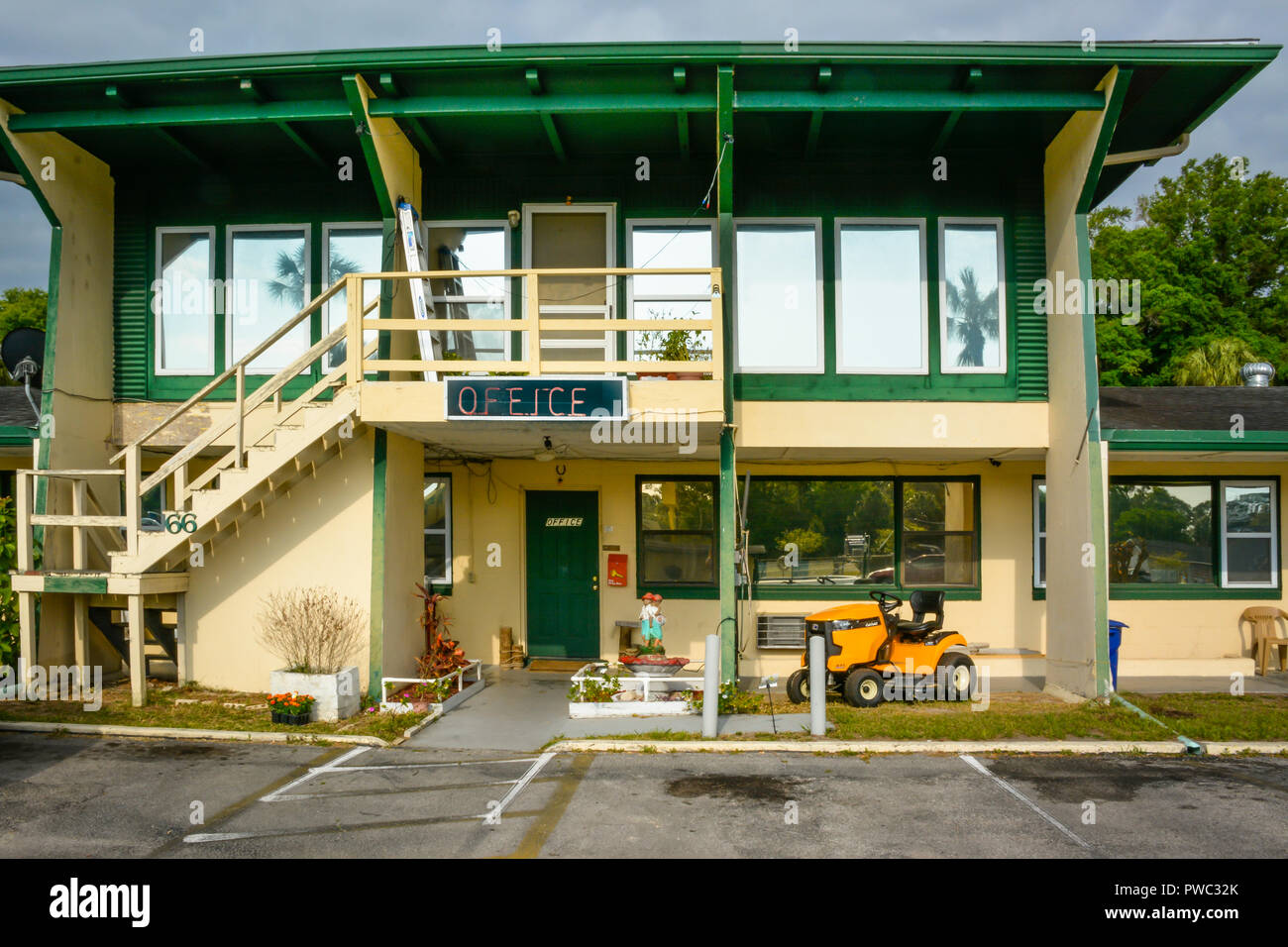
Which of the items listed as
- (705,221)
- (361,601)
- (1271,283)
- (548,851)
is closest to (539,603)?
(361,601)

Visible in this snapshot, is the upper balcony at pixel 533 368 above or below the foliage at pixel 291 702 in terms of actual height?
above

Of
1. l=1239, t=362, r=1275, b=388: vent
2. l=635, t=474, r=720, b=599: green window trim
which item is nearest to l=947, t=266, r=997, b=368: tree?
l=635, t=474, r=720, b=599: green window trim

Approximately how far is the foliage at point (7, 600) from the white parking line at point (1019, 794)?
10.9m

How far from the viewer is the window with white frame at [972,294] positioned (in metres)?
12.4

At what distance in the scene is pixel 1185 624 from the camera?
1349 centimetres

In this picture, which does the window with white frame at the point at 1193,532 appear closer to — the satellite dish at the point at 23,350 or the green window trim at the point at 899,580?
the green window trim at the point at 899,580

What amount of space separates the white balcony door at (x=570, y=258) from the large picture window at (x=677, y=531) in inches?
90.7

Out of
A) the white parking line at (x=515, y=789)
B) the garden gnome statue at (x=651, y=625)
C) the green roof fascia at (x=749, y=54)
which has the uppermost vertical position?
the green roof fascia at (x=749, y=54)

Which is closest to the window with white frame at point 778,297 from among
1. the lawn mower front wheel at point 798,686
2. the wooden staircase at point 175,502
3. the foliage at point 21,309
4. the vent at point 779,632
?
the vent at point 779,632

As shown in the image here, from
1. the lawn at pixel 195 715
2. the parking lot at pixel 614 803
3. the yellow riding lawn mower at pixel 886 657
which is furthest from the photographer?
the yellow riding lawn mower at pixel 886 657

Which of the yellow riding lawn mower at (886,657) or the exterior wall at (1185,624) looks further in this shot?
the exterior wall at (1185,624)

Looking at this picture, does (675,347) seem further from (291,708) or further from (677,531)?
(291,708)

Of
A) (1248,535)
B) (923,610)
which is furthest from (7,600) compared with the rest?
(1248,535)

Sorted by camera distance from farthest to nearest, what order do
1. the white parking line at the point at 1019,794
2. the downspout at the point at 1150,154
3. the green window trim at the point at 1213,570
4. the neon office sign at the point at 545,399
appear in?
the green window trim at the point at 1213,570 < the downspout at the point at 1150,154 < the neon office sign at the point at 545,399 < the white parking line at the point at 1019,794
